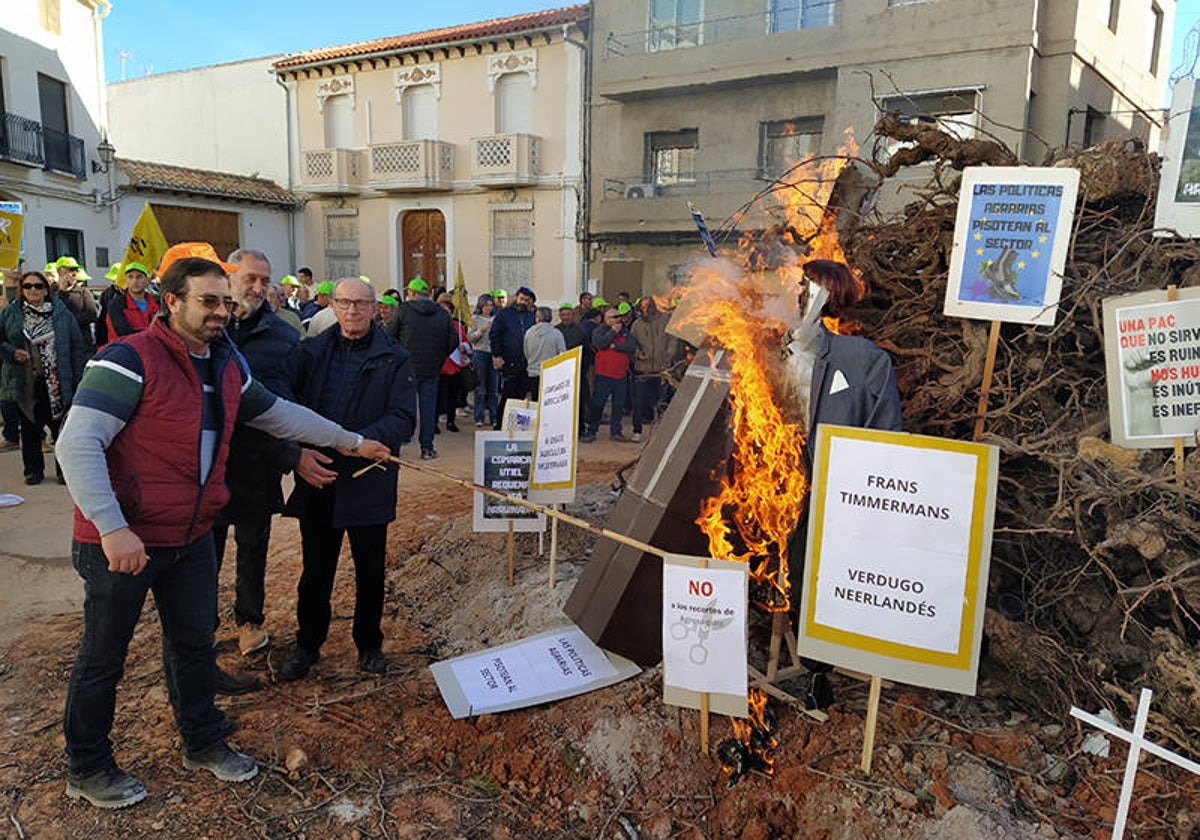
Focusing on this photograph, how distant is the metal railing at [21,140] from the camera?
1884cm

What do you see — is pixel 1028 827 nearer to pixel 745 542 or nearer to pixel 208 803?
pixel 745 542

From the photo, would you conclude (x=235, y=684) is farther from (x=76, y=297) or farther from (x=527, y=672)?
(x=76, y=297)

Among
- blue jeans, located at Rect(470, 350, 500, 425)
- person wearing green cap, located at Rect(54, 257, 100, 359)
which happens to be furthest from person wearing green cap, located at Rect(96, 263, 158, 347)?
blue jeans, located at Rect(470, 350, 500, 425)

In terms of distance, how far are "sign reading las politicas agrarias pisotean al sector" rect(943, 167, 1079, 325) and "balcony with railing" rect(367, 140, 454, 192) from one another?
2058cm

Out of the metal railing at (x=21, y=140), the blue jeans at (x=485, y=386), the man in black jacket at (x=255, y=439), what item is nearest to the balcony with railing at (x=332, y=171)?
the metal railing at (x=21, y=140)

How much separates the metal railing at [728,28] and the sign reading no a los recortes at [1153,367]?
15578 mm

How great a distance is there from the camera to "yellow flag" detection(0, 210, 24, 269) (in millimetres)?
9727

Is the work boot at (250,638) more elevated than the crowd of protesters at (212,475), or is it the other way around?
the crowd of protesters at (212,475)

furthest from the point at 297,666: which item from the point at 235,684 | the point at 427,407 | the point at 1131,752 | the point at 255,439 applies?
the point at 427,407

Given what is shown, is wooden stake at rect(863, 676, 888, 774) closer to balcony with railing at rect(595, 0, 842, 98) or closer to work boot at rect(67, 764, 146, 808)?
work boot at rect(67, 764, 146, 808)

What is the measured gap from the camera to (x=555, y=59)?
21469 millimetres

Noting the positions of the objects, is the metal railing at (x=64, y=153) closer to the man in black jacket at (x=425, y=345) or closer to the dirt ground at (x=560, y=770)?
the man in black jacket at (x=425, y=345)

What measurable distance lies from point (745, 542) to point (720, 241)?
2.10 m

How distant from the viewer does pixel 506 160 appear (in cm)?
2194
